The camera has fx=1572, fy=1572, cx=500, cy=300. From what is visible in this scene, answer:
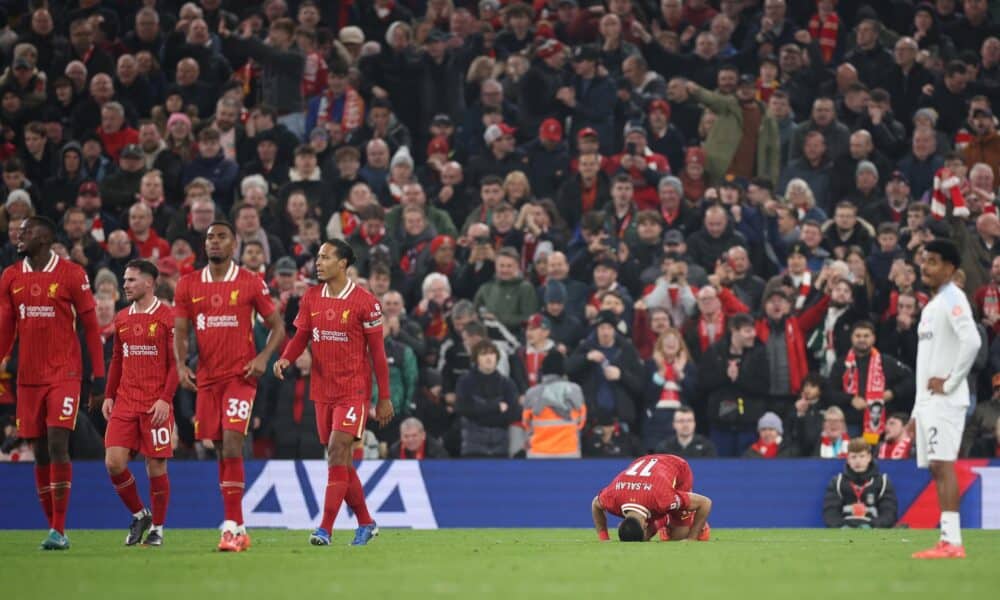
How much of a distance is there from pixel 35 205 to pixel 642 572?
1655 cm

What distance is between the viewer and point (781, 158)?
84.0 ft

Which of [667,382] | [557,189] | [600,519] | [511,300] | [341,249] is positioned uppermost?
[341,249]

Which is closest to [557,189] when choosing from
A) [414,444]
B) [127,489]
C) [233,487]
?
[414,444]

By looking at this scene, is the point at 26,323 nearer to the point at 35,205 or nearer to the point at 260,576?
the point at 260,576

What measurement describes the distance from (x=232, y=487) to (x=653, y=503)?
4005 mm

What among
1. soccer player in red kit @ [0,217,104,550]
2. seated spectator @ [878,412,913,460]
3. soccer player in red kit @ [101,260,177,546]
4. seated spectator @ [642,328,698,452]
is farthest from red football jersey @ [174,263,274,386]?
seated spectator @ [878,412,913,460]

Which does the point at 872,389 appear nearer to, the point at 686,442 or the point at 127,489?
the point at 686,442

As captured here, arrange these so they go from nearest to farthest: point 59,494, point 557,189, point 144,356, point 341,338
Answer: point 59,494, point 341,338, point 144,356, point 557,189

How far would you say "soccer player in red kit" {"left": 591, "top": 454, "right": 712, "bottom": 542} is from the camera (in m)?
14.9

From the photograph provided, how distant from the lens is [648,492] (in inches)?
588

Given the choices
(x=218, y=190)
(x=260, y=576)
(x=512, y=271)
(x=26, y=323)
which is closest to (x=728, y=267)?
(x=512, y=271)

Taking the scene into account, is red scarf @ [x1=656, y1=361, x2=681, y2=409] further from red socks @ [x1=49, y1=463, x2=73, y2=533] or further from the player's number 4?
red socks @ [x1=49, y1=463, x2=73, y2=533]

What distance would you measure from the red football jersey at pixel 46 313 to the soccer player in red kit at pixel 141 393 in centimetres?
42

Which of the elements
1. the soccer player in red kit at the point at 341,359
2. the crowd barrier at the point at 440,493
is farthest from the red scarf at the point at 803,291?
the soccer player in red kit at the point at 341,359
